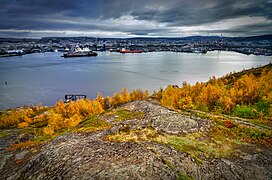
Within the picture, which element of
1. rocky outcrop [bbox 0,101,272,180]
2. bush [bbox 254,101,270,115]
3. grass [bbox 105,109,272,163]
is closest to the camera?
rocky outcrop [bbox 0,101,272,180]

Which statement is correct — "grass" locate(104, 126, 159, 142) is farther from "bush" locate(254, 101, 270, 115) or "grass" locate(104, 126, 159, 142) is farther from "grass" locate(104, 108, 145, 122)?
"bush" locate(254, 101, 270, 115)

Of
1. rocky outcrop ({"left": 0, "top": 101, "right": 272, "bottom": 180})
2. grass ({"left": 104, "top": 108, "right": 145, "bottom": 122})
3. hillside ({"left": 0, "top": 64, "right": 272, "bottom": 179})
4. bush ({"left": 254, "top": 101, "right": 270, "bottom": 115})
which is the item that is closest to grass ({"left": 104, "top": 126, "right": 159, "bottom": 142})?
hillside ({"left": 0, "top": 64, "right": 272, "bottom": 179})

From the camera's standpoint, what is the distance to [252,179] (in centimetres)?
1048

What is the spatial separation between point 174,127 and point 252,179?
267 inches

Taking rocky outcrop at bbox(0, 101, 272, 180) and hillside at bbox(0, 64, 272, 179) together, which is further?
hillside at bbox(0, 64, 272, 179)

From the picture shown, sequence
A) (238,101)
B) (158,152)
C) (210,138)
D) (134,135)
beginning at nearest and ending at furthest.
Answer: (158,152) → (210,138) → (134,135) → (238,101)

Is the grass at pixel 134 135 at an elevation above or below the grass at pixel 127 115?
above

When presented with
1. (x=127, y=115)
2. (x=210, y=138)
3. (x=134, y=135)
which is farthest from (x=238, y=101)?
(x=134, y=135)

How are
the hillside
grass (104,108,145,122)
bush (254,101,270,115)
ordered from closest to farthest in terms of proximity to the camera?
the hillside → grass (104,108,145,122) → bush (254,101,270,115)

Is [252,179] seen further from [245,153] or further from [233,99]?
[233,99]

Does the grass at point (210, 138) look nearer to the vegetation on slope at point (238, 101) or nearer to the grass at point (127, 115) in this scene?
the grass at point (127, 115)

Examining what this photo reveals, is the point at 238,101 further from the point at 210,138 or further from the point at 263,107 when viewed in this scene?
the point at 210,138

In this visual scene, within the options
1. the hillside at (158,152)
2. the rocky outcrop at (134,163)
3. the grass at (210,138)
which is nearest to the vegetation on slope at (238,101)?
the hillside at (158,152)

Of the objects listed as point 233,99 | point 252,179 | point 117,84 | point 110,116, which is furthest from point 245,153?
point 117,84
